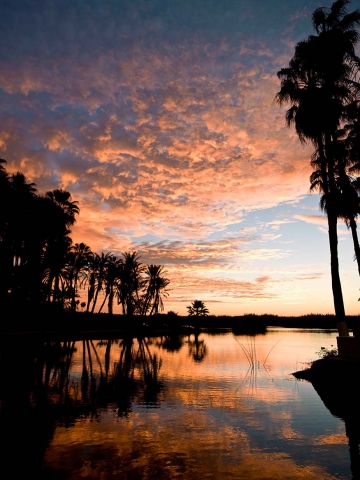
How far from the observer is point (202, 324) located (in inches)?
4338

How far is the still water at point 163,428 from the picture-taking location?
6734 mm

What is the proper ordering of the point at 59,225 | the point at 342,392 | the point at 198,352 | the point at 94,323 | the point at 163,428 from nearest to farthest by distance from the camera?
1. the point at 163,428
2. the point at 342,392
3. the point at 198,352
4. the point at 59,225
5. the point at 94,323

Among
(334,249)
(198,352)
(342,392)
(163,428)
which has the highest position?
(334,249)

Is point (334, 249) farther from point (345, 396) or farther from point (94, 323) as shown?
point (94, 323)

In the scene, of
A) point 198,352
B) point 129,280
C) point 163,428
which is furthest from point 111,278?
point 163,428

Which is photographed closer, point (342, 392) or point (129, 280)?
point (342, 392)

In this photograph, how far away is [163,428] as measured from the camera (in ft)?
30.6

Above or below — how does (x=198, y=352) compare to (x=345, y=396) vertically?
above

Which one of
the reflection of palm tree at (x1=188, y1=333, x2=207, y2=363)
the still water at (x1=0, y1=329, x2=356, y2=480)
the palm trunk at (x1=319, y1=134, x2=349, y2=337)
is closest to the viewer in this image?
the still water at (x1=0, y1=329, x2=356, y2=480)

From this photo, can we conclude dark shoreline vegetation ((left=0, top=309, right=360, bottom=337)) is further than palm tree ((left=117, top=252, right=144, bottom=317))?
No

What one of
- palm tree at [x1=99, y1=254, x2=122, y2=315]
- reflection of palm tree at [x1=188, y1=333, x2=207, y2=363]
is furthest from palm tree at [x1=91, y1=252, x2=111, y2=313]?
reflection of palm tree at [x1=188, y1=333, x2=207, y2=363]

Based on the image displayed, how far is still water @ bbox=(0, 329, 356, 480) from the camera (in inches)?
265

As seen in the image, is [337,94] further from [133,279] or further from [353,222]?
[133,279]

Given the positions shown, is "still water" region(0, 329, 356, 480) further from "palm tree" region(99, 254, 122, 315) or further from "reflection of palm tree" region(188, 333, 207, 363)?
"palm tree" region(99, 254, 122, 315)
